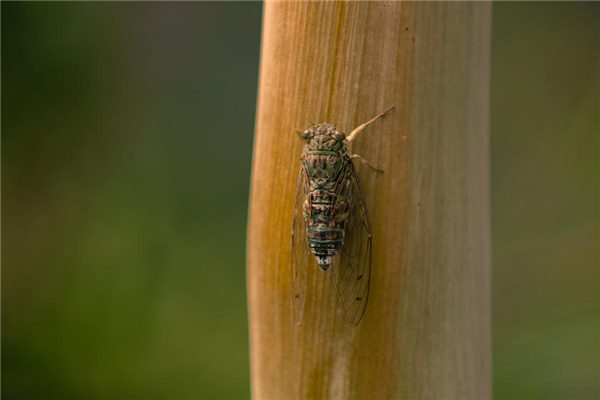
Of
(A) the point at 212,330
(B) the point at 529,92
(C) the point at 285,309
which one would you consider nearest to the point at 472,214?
(C) the point at 285,309

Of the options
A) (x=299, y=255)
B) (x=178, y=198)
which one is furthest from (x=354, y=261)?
(x=178, y=198)

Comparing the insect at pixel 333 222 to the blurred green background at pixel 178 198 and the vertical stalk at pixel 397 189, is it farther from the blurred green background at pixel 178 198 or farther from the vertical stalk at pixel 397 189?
the blurred green background at pixel 178 198

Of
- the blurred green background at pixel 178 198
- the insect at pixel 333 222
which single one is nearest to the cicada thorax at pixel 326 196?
the insect at pixel 333 222

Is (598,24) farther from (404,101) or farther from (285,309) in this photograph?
(285,309)

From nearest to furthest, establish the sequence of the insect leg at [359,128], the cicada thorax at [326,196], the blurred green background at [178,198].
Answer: the insect leg at [359,128], the cicada thorax at [326,196], the blurred green background at [178,198]

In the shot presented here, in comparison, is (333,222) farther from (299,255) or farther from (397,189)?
(397,189)

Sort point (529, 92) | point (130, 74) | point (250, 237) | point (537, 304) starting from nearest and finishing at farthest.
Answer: point (250, 237)
point (537, 304)
point (529, 92)
point (130, 74)
